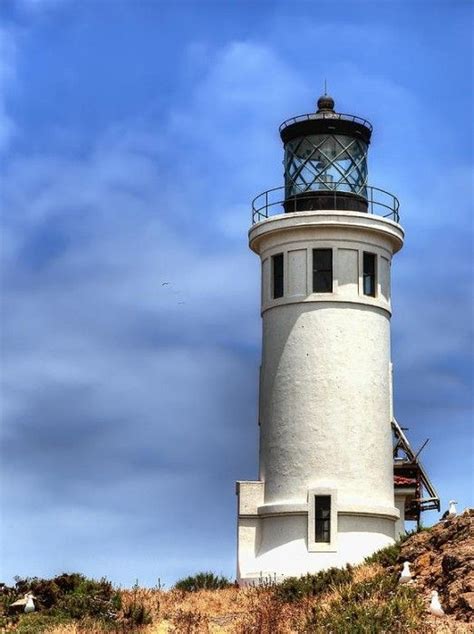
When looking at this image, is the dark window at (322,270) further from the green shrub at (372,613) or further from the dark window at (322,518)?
the green shrub at (372,613)

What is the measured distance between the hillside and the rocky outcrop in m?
0.02

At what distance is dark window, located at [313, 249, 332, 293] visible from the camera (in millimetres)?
37938

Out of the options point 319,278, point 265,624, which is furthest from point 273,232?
point 265,624

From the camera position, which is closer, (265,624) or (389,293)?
(265,624)

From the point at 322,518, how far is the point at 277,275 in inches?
237

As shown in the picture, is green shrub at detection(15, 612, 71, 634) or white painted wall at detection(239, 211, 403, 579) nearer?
green shrub at detection(15, 612, 71, 634)

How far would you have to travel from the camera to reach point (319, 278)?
38.0 metres

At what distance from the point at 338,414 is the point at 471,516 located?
22.1 feet

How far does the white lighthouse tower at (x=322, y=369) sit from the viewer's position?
121 ft

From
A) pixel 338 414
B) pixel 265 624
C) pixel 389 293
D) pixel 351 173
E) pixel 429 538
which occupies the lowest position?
pixel 265 624

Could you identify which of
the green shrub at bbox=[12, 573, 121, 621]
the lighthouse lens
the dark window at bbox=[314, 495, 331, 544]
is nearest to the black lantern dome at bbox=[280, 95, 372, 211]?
the lighthouse lens

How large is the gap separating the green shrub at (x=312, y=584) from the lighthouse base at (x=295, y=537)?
2.69 meters

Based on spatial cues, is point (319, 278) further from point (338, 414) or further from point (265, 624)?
point (265, 624)

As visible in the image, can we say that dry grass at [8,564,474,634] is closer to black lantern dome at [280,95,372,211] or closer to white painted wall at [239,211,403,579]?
white painted wall at [239,211,403,579]
